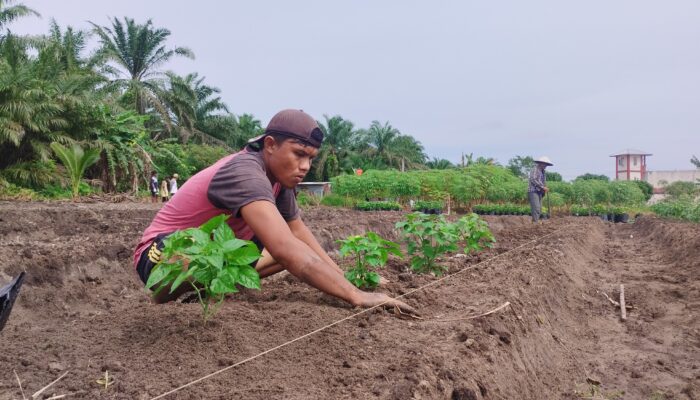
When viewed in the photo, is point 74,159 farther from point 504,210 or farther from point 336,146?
point 336,146

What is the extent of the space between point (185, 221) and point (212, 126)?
123 feet

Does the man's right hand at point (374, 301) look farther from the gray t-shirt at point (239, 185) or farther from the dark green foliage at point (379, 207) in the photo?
the dark green foliage at point (379, 207)

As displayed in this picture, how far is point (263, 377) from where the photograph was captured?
7.02ft

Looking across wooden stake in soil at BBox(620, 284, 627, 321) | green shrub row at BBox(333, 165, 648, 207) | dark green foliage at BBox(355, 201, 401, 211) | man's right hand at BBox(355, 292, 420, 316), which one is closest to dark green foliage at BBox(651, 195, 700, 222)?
green shrub row at BBox(333, 165, 648, 207)

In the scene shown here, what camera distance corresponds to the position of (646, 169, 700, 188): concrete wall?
168 feet

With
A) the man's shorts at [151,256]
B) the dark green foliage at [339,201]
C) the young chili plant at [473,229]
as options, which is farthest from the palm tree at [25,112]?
the man's shorts at [151,256]

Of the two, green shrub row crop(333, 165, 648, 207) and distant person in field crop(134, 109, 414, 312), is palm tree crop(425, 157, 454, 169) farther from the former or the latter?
distant person in field crop(134, 109, 414, 312)

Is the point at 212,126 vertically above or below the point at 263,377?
above

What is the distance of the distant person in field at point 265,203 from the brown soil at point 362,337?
27 cm

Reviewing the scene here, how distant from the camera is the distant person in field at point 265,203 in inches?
102

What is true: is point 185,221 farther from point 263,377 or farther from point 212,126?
point 212,126

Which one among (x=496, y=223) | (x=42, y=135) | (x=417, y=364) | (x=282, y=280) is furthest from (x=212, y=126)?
(x=417, y=364)

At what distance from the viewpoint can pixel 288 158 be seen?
9.71 feet

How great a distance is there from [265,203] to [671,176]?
62.0m
